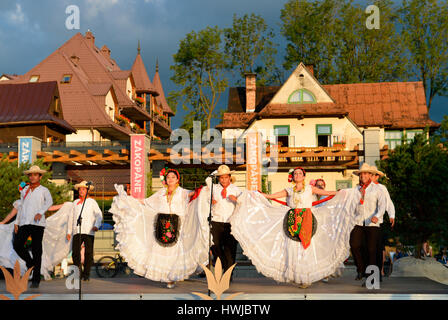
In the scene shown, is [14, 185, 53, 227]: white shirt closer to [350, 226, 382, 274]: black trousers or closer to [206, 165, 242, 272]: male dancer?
[206, 165, 242, 272]: male dancer

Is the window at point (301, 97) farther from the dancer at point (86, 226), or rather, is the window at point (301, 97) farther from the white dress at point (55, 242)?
the dancer at point (86, 226)

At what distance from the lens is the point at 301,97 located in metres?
33.5

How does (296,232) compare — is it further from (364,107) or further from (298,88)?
(364,107)

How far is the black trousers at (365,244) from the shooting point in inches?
345

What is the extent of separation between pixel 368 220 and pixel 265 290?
2140mm

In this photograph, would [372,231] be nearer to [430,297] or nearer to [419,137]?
[430,297]

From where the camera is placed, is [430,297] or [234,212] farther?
[234,212]

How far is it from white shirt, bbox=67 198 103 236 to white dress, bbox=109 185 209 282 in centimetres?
124

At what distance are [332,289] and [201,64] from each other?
37992 millimetres

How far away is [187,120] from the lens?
44.9 metres

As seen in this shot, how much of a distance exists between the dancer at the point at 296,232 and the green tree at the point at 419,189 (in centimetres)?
278

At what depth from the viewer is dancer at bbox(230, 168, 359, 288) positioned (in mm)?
8469

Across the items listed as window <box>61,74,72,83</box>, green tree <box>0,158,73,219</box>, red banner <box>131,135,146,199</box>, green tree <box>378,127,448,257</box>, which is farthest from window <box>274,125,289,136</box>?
green tree <box>378,127,448,257</box>
